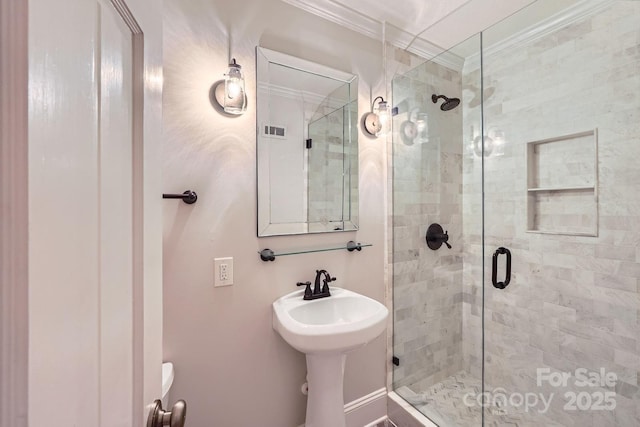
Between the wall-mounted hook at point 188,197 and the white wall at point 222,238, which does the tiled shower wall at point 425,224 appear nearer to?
the white wall at point 222,238

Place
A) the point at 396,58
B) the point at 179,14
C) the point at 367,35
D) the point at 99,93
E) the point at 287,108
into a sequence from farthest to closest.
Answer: the point at 396,58 → the point at 367,35 → the point at 287,108 → the point at 179,14 → the point at 99,93

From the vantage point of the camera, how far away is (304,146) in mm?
1528

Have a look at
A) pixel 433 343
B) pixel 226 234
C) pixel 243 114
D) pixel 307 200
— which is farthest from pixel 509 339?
pixel 243 114

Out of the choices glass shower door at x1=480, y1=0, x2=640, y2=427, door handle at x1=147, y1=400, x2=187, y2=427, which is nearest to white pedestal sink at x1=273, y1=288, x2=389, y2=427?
door handle at x1=147, y1=400, x2=187, y2=427

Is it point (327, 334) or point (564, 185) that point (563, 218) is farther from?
point (327, 334)

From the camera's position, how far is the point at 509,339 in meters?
1.92

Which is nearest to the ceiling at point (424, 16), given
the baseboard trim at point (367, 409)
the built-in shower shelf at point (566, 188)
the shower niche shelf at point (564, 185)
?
the shower niche shelf at point (564, 185)

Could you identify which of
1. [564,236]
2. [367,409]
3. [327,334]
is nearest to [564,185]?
[564,236]

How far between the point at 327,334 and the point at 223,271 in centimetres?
56

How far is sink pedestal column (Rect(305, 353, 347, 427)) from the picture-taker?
131 centimetres

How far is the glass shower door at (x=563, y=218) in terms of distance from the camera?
142cm

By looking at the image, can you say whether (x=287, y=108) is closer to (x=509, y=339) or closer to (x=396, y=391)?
(x=396, y=391)

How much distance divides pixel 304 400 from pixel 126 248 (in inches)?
56.0

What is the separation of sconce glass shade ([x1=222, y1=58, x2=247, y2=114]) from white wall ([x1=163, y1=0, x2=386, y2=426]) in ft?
0.26
